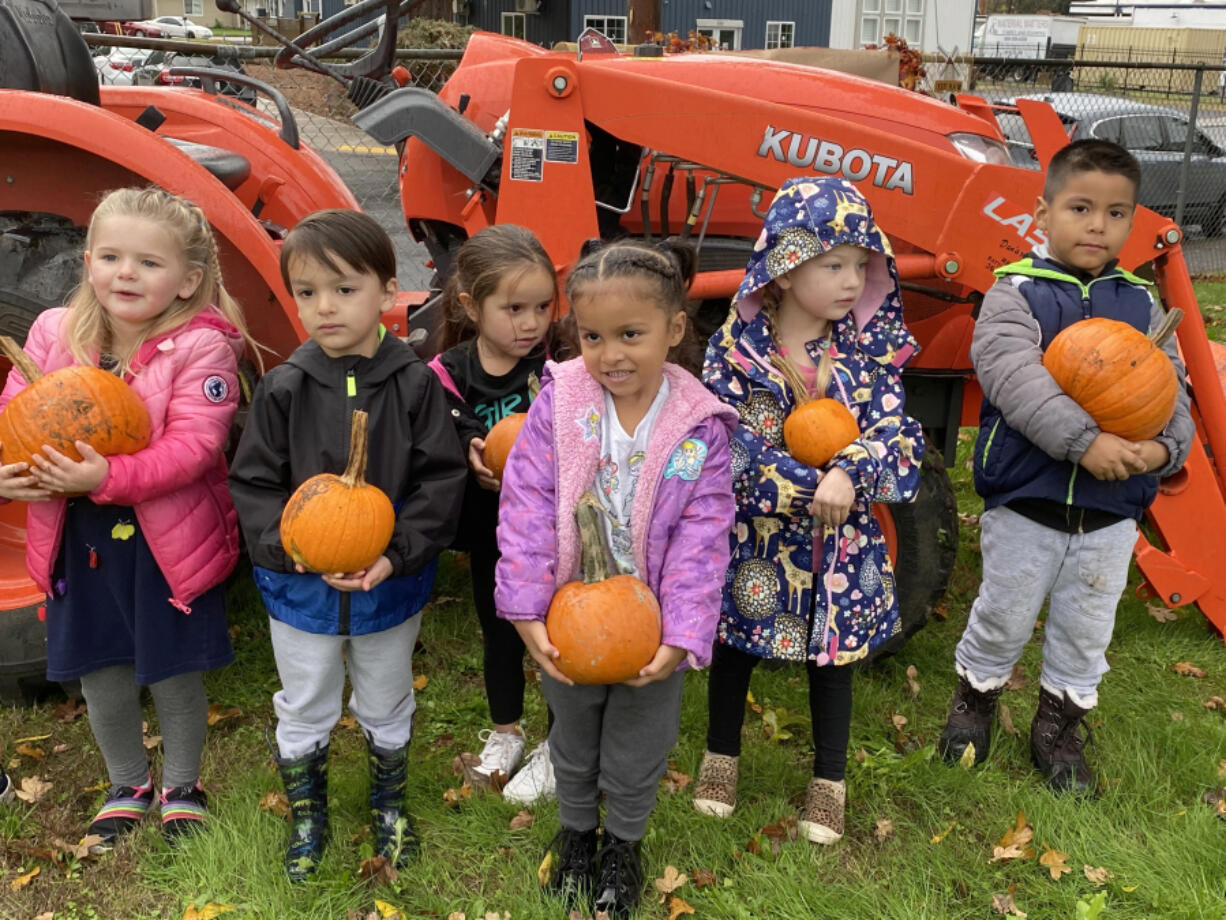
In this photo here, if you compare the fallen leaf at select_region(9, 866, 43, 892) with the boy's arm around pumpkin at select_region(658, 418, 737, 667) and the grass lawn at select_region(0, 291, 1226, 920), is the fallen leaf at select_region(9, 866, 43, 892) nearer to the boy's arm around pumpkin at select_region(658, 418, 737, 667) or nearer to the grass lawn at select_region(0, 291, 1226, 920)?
the grass lawn at select_region(0, 291, 1226, 920)

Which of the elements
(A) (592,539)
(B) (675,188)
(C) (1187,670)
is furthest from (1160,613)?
(A) (592,539)

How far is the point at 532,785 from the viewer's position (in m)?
2.98

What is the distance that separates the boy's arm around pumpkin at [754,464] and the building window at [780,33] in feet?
95.7

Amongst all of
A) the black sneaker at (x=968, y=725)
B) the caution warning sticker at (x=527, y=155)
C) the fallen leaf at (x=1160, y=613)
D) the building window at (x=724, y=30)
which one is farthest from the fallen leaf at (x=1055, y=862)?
the building window at (x=724, y=30)

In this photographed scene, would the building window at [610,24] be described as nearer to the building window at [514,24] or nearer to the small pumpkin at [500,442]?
the building window at [514,24]

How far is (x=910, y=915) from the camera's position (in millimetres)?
2521

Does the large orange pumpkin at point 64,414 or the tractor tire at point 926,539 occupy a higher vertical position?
the large orange pumpkin at point 64,414

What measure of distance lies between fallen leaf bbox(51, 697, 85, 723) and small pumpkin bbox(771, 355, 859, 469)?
245 centimetres

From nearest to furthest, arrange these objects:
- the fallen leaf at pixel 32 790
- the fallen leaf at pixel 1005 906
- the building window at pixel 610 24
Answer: the fallen leaf at pixel 1005 906 < the fallen leaf at pixel 32 790 < the building window at pixel 610 24

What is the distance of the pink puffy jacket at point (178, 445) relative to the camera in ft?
8.09

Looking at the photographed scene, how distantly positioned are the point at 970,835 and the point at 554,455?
166cm

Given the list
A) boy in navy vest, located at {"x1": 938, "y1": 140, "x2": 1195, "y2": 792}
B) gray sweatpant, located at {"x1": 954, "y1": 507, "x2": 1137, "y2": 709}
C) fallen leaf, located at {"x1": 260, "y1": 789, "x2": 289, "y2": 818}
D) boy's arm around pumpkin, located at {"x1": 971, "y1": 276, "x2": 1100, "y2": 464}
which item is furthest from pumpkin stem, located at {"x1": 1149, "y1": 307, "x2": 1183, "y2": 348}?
fallen leaf, located at {"x1": 260, "y1": 789, "x2": 289, "y2": 818}

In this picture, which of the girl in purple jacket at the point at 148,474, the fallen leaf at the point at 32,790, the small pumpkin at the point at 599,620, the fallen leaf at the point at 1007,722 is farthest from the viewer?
the fallen leaf at the point at 1007,722

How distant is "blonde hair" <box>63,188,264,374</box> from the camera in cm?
247
